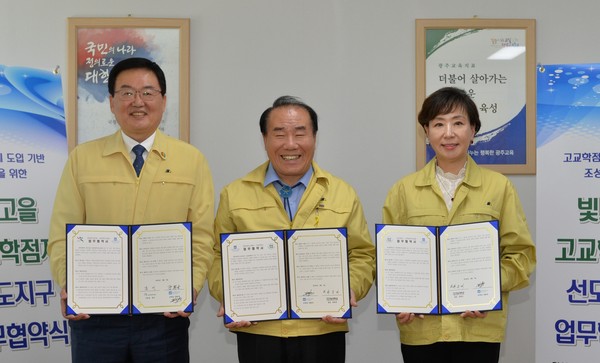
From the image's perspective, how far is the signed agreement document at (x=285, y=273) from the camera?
239 cm

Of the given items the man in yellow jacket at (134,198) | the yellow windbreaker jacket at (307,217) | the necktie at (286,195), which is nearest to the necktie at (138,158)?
the man in yellow jacket at (134,198)

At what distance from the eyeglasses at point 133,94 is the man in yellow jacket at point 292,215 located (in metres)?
0.46

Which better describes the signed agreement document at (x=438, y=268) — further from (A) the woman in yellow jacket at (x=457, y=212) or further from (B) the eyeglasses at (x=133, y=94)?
(B) the eyeglasses at (x=133, y=94)

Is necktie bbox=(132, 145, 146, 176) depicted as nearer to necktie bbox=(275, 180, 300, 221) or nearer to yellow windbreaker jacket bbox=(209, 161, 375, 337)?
yellow windbreaker jacket bbox=(209, 161, 375, 337)

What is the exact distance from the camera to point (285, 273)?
2.41 metres

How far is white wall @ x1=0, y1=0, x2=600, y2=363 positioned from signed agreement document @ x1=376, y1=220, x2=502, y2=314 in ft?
4.21

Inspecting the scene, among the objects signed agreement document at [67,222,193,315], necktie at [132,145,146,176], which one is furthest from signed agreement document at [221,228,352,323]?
necktie at [132,145,146,176]

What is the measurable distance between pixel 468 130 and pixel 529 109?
1.24m

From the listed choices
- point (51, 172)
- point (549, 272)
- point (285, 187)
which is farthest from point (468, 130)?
point (51, 172)

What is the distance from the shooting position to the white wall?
367 cm

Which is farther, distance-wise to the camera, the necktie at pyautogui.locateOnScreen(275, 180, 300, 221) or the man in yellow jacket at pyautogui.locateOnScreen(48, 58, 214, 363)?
the necktie at pyautogui.locateOnScreen(275, 180, 300, 221)

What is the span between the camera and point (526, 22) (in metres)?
3.64

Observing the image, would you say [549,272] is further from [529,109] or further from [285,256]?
[285,256]

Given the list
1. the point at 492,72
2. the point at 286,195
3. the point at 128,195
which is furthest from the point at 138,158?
the point at 492,72
